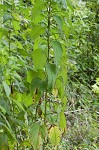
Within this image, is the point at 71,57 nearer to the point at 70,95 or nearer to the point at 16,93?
the point at 70,95

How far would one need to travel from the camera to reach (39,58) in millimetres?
1515

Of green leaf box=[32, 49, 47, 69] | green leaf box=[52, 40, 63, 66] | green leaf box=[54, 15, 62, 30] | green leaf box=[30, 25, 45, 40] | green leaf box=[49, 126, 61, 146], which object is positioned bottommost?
green leaf box=[49, 126, 61, 146]

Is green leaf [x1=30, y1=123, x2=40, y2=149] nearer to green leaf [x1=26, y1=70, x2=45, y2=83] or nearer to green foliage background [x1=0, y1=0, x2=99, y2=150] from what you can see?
green foliage background [x1=0, y1=0, x2=99, y2=150]

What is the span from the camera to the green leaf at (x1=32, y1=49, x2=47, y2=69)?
151cm

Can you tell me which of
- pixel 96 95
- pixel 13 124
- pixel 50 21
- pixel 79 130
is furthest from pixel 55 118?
pixel 96 95

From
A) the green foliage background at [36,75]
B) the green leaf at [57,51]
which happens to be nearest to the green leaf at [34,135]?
the green foliage background at [36,75]

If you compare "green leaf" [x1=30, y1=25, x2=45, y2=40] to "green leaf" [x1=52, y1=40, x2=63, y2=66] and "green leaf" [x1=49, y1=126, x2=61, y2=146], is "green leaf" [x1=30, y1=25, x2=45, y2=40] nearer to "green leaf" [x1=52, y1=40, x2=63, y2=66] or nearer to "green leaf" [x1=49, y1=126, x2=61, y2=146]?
"green leaf" [x1=52, y1=40, x2=63, y2=66]

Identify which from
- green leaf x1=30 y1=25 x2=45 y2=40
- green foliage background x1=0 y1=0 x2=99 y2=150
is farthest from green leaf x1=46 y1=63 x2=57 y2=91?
green leaf x1=30 y1=25 x2=45 y2=40

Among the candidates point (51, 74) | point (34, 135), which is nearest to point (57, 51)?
point (51, 74)

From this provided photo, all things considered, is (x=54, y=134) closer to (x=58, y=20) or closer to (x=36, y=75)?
(x=36, y=75)

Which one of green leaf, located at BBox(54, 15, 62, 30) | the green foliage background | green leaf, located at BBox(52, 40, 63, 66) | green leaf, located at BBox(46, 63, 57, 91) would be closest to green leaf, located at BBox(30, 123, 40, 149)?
the green foliage background

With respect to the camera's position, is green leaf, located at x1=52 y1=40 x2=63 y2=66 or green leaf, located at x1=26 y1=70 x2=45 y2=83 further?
green leaf, located at x1=26 y1=70 x2=45 y2=83

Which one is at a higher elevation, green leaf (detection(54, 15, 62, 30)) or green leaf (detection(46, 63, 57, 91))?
green leaf (detection(54, 15, 62, 30))

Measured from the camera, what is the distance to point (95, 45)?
5391mm
